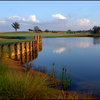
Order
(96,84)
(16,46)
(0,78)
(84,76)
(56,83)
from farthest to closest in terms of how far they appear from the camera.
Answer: (16,46) → (84,76) → (96,84) → (56,83) → (0,78)

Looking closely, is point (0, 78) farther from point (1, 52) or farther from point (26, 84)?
point (1, 52)

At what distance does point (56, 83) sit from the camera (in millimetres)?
8688

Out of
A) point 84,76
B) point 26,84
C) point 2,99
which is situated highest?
point 26,84

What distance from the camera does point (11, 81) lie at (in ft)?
18.2

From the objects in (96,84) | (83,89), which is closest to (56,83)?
(83,89)

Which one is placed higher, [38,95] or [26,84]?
[26,84]

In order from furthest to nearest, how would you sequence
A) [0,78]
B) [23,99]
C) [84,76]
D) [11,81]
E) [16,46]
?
1. [16,46]
2. [84,76]
3. [0,78]
4. [11,81]
5. [23,99]

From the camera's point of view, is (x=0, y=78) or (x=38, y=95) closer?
(x=38, y=95)

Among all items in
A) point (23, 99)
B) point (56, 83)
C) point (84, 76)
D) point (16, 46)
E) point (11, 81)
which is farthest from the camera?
point (16, 46)

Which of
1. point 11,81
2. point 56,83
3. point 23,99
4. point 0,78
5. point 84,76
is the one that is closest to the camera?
point 23,99

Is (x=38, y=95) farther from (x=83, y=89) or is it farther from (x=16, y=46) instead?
(x=16, y=46)

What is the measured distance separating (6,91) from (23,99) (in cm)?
81

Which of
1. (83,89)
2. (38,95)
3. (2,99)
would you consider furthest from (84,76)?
(2,99)

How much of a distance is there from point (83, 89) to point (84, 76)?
326 centimetres
